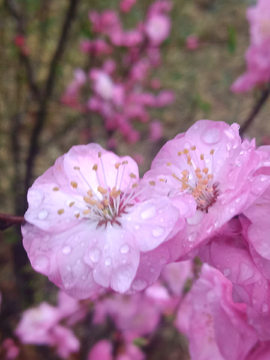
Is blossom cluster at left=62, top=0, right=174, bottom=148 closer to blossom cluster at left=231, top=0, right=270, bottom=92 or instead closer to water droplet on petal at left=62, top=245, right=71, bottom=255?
blossom cluster at left=231, top=0, right=270, bottom=92

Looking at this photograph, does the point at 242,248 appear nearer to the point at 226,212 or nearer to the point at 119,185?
the point at 226,212

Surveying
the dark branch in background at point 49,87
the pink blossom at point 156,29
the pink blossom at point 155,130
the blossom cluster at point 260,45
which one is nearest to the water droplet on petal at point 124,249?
the blossom cluster at point 260,45

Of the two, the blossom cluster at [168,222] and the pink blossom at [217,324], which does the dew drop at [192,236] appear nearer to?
the blossom cluster at [168,222]

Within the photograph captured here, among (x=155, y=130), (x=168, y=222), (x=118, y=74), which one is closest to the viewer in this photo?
(x=168, y=222)

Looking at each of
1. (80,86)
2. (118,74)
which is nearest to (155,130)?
(118,74)

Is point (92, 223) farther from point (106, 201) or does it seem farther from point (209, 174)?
point (209, 174)

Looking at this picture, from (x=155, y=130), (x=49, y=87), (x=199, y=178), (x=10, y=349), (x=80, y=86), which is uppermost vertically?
(x=199, y=178)

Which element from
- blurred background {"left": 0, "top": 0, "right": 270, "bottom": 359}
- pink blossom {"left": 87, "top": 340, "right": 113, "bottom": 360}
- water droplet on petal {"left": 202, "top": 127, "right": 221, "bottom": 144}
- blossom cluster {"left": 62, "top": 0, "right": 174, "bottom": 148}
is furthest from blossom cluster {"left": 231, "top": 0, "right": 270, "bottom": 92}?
pink blossom {"left": 87, "top": 340, "right": 113, "bottom": 360}

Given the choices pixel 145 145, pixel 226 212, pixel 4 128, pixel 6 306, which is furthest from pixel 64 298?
pixel 145 145
